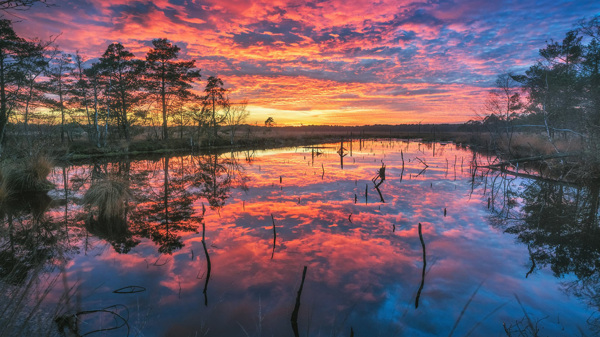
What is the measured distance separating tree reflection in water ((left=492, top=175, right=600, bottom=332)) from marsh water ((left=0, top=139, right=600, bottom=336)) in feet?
0.19

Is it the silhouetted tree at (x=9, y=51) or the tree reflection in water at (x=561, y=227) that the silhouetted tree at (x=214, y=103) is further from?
the tree reflection in water at (x=561, y=227)

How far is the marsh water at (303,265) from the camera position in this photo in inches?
162

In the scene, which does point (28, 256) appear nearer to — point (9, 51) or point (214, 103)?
point (9, 51)

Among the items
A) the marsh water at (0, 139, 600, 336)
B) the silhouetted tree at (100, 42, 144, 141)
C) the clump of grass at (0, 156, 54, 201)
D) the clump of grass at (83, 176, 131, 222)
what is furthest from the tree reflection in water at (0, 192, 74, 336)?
the silhouetted tree at (100, 42, 144, 141)

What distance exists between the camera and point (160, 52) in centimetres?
3356

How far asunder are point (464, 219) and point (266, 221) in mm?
7150

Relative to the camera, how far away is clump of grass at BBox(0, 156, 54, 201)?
486 inches

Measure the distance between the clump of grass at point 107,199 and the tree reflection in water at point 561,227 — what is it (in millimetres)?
12457

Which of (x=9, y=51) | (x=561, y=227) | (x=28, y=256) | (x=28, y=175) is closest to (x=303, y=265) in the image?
(x=28, y=256)

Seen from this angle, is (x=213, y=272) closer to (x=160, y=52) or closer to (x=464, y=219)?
(x=464, y=219)

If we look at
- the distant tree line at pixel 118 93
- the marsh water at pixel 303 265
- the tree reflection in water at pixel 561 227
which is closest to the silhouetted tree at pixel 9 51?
the distant tree line at pixel 118 93

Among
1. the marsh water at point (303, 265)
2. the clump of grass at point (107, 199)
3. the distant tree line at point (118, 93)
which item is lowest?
the marsh water at point (303, 265)

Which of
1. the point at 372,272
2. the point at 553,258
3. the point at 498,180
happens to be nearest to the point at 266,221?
the point at 372,272

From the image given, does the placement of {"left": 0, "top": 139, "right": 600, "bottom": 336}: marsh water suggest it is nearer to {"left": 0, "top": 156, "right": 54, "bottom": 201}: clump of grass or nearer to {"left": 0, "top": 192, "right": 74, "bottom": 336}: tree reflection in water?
{"left": 0, "top": 192, "right": 74, "bottom": 336}: tree reflection in water
